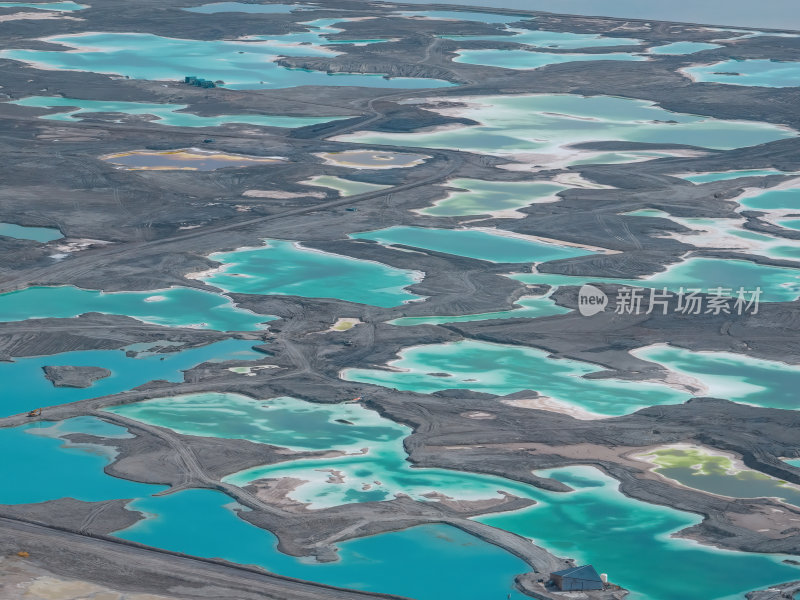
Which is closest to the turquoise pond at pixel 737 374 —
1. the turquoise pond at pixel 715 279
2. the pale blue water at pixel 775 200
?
the turquoise pond at pixel 715 279

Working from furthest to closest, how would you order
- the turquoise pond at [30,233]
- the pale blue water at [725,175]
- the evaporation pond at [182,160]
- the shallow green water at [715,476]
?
the pale blue water at [725,175] → the evaporation pond at [182,160] → the turquoise pond at [30,233] → the shallow green water at [715,476]

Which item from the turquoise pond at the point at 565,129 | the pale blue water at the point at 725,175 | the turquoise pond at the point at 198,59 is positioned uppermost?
the turquoise pond at the point at 198,59

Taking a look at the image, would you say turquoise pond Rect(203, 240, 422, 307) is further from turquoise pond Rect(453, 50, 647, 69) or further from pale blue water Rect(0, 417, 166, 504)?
turquoise pond Rect(453, 50, 647, 69)

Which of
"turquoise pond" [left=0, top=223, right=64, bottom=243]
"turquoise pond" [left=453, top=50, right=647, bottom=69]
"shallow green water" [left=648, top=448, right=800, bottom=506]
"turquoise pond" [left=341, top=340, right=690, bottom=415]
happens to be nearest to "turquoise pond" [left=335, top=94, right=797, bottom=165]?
"turquoise pond" [left=453, top=50, right=647, bottom=69]

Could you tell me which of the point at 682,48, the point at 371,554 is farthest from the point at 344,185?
the point at 682,48

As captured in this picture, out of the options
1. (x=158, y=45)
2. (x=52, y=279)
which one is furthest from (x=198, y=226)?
(x=158, y=45)

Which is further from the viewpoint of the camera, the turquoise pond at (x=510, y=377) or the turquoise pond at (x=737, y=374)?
the turquoise pond at (x=737, y=374)

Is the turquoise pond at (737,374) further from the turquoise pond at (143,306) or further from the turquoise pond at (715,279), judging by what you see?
the turquoise pond at (143,306)

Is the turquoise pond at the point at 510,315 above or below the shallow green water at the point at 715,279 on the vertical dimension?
below
